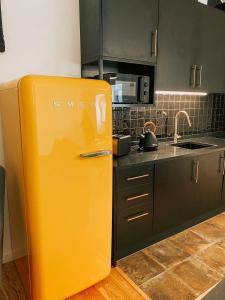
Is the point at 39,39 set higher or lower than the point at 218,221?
higher

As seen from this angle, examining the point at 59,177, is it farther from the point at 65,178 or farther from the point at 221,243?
the point at 221,243

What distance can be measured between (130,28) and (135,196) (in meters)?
1.40

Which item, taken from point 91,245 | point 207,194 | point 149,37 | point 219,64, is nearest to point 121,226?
point 91,245

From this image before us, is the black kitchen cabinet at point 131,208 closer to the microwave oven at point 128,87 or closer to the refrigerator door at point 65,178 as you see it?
the refrigerator door at point 65,178

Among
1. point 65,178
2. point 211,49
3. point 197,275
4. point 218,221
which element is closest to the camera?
point 65,178

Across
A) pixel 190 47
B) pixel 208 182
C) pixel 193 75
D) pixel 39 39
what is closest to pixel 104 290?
pixel 208 182

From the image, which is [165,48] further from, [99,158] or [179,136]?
[99,158]

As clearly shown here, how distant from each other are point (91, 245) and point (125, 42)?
161 centimetres

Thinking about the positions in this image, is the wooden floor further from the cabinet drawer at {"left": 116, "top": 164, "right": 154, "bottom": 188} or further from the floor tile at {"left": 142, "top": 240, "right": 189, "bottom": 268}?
the cabinet drawer at {"left": 116, "top": 164, "right": 154, "bottom": 188}

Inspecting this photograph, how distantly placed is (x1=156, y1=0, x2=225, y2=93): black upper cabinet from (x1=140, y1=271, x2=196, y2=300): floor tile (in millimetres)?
1666

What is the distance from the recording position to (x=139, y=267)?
191 centimetres

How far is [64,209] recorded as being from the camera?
1.41 metres

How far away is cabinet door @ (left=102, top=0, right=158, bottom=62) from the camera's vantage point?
1.81 metres

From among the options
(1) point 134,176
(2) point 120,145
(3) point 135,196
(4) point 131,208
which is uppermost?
(2) point 120,145
